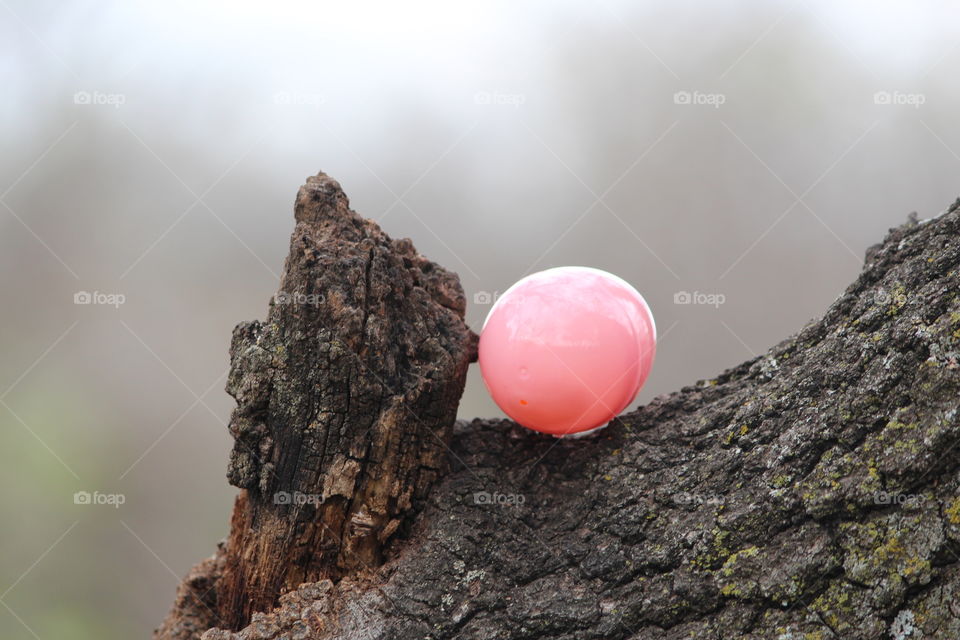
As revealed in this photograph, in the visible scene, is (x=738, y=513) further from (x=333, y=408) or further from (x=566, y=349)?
(x=333, y=408)

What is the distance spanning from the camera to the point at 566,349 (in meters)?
1.85

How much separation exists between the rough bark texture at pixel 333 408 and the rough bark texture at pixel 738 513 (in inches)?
4.3

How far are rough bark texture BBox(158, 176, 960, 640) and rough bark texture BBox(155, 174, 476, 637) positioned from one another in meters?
0.11

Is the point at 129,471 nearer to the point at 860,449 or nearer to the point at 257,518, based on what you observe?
the point at 257,518

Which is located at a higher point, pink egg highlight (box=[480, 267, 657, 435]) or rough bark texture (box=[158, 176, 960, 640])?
pink egg highlight (box=[480, 267, 657, 435])

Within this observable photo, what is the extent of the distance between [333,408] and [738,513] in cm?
98

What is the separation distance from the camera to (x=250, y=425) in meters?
1.86

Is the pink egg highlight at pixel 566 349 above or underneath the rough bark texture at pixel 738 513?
above

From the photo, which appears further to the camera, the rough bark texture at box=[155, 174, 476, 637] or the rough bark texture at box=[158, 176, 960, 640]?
the rough bark texture at box=[155, 174, 476, 637]

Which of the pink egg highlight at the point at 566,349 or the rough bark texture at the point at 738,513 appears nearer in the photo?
the rough bark texture at the point at 738,513

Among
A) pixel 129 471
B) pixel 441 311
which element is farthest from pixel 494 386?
pixel 129 471

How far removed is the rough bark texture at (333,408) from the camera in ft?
6.02

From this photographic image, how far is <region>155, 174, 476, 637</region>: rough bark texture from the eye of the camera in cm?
183

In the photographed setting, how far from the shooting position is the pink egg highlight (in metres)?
1.85
